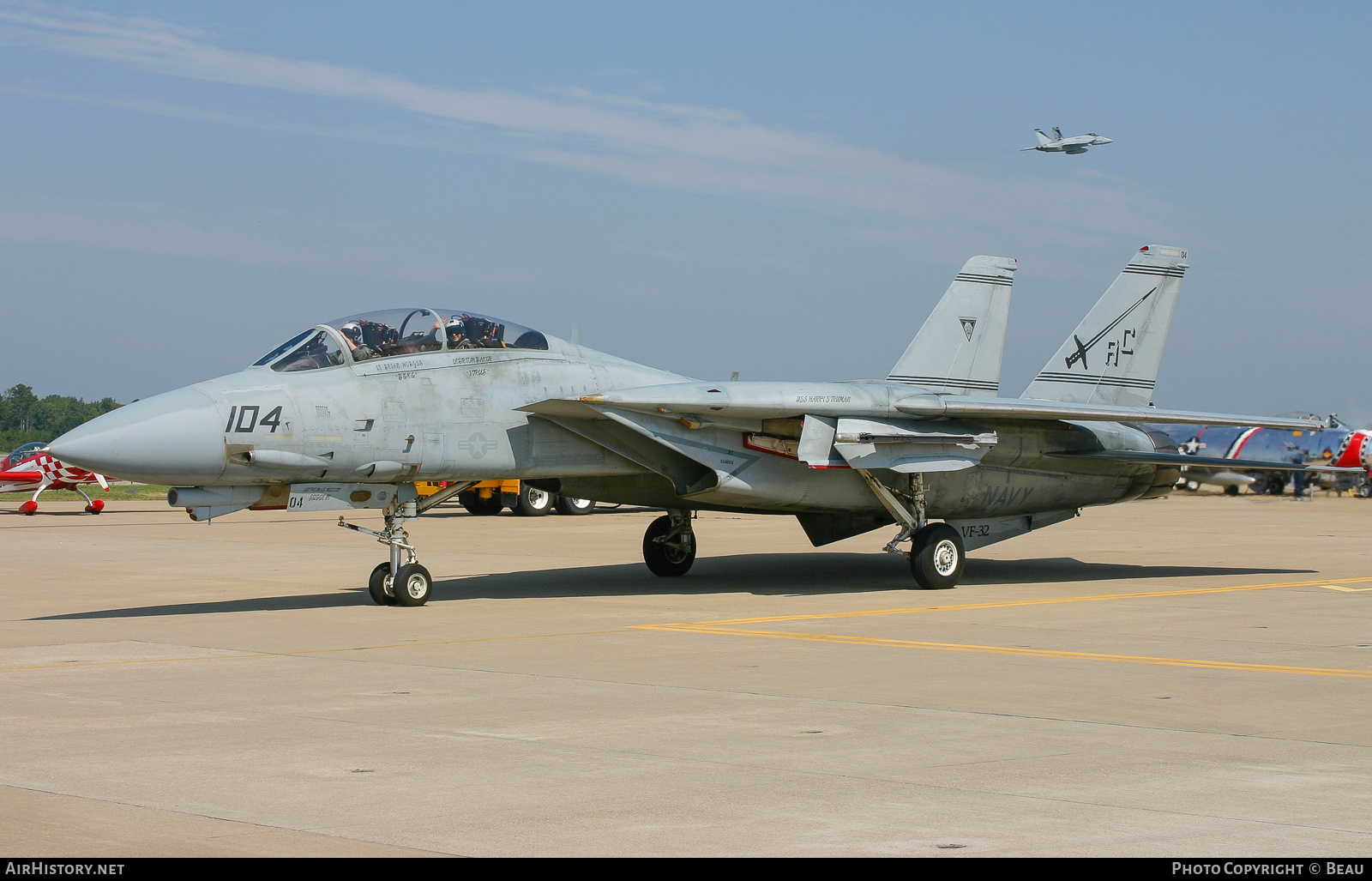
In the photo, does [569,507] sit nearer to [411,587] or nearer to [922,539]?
[922,539]

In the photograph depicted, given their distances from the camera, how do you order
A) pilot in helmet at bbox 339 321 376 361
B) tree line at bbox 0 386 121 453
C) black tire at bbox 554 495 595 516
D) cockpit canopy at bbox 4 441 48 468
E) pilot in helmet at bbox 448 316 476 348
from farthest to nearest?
tree line at bbox 0 386 121 453, cockpit canopy at bbox 4 441 48 468, black tire at bbox 554 495 595 516, pilot in helmet at bbox 448 316 476 348, pilot in helmet at bbox 339 321 376 361

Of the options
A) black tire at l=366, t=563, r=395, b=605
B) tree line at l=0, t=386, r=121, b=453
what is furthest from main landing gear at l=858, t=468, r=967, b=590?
tree line at l=0, t=386, r=121, b=453

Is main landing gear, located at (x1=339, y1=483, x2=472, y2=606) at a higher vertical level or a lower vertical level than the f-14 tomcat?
lower

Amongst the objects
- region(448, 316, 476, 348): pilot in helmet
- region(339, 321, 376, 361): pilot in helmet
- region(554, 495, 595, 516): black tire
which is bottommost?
region(554, 495, 595, 516): black tire

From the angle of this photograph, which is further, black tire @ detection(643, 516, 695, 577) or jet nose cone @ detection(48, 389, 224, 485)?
black tire @ detection(643, 516, 695, 577)

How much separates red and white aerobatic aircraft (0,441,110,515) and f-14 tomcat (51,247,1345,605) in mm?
22096

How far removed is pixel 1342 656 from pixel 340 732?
7.33 m

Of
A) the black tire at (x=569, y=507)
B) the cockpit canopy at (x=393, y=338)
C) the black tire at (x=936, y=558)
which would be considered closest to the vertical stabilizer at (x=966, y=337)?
the black tire at (x=936, y=558)

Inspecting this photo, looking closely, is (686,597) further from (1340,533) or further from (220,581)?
(1340,533)

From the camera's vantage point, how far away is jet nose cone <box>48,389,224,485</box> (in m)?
10.6

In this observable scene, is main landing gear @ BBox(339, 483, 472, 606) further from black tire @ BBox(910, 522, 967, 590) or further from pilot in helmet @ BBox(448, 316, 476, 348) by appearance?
black tire @ BBox(910, 522, 967, 590)

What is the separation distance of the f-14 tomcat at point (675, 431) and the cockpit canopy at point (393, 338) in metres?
0.02

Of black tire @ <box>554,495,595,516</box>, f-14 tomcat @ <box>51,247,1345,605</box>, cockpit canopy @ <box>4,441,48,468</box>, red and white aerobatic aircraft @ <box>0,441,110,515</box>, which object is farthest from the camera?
cockpit canopy @ <box>4,441,48,468</box>
